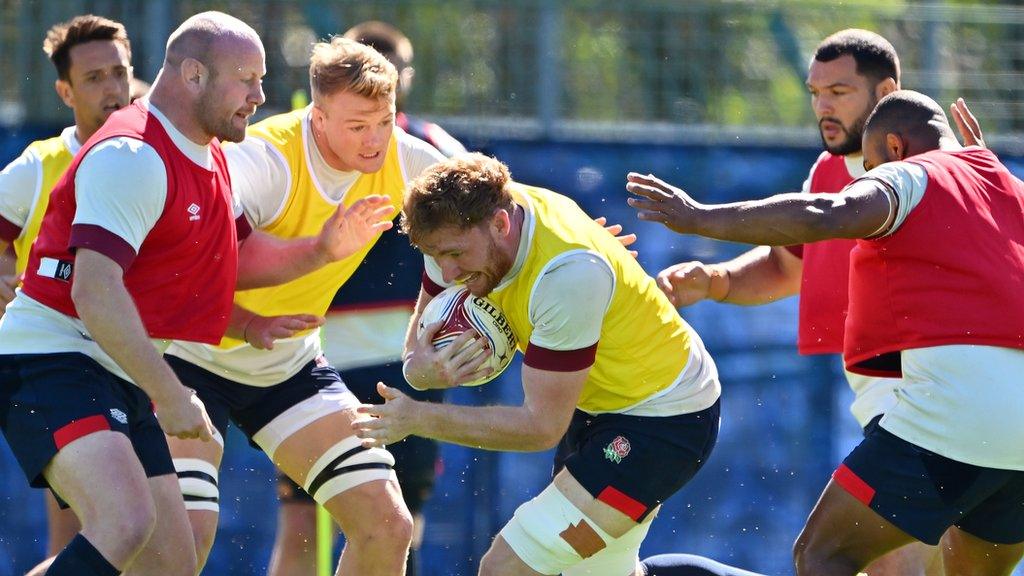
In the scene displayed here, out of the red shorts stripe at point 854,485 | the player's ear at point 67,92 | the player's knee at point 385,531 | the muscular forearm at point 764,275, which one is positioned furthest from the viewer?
the player's ear at point 67,92

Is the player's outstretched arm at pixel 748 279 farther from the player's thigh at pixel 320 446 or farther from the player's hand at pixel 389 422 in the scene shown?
the player's hand at pixel 389 422

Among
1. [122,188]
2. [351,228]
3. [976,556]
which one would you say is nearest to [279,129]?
[351,228]

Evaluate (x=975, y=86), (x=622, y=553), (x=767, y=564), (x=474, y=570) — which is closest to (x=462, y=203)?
(x=622, y=553)

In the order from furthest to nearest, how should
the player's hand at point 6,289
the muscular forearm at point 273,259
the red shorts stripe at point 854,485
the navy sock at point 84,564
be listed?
1. the player's hand at point 6,289
2. the muscular forearm at point 273,259
3. the red shorts stripe at point 854,485
4. the navy sock at point 84,564

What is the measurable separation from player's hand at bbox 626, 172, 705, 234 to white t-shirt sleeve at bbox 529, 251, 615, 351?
0.26 m

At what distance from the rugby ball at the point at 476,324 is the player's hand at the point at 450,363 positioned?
3 cm

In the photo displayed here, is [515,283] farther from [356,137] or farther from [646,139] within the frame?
[646,139]

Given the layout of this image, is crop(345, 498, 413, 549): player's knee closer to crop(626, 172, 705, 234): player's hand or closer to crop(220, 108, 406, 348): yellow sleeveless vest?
crop(220, 108, 406, 348): yellow sleeveless vest

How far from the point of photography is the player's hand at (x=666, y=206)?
450 centimetres

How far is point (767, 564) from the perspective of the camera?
25.0 feet

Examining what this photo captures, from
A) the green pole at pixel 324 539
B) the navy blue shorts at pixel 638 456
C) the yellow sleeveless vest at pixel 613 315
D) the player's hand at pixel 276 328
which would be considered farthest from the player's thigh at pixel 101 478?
the green pole at pixel 324 539

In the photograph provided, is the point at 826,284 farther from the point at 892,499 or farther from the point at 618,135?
the point at 618,135

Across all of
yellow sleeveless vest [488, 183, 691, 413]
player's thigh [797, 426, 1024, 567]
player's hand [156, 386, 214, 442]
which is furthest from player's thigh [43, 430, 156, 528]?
player's thigh [797, 426, 1024, 567]

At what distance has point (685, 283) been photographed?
5938 millimetres
